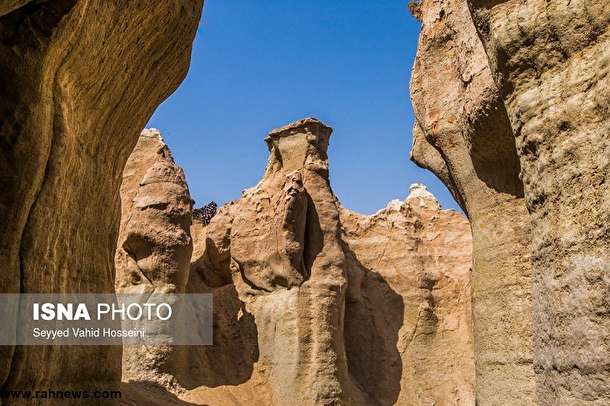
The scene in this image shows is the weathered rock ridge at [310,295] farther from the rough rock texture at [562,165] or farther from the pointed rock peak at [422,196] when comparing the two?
the rough rock texture at [562,165]

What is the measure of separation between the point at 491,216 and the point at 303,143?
28.2ft

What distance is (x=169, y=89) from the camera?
8797 millimetres

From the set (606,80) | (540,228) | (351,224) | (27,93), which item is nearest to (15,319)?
(27,93)

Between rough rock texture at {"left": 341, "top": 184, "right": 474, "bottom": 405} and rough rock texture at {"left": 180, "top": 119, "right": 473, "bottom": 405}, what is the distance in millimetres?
25

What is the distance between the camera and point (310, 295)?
44.5 feet

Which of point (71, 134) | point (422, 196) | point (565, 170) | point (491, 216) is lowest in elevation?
point (565, 170)

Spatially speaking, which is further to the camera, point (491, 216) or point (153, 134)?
point (153, 134)

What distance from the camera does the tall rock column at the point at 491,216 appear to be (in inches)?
247

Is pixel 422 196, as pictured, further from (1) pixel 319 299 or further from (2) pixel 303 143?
(1) pixel 319 299

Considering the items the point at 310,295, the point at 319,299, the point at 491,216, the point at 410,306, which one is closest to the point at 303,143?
the point at 310,295

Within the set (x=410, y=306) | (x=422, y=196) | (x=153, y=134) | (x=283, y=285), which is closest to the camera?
(x=283, y=285)

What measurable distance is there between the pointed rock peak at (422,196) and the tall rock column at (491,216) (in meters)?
10.1

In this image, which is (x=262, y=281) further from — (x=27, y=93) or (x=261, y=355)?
(x=27, y=93)

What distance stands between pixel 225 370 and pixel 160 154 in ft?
15.3
